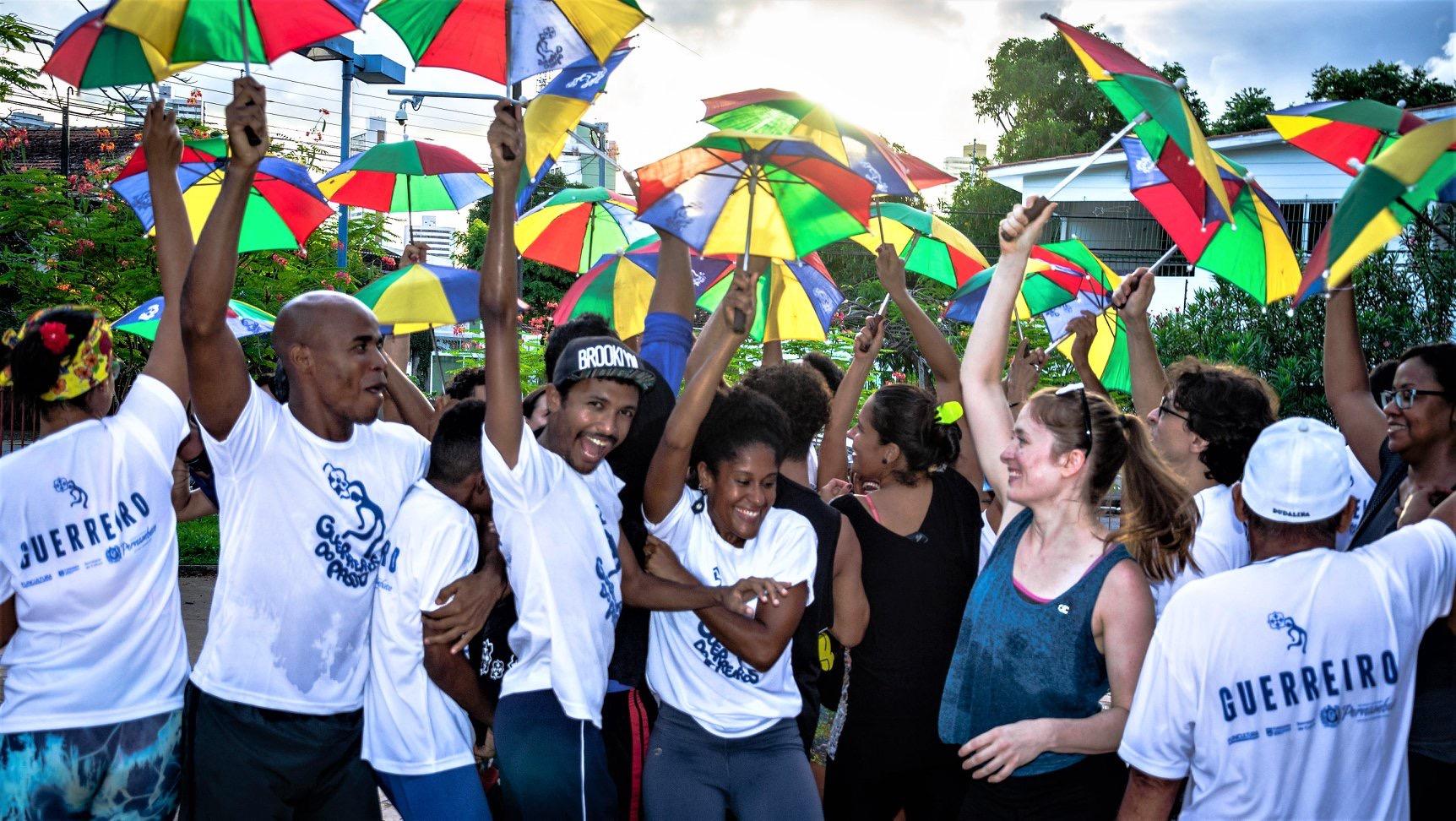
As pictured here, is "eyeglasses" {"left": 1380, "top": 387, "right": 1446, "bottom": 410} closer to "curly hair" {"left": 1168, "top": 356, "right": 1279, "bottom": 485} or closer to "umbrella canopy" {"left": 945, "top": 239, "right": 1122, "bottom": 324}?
"curly hair" {"left": 1168, "top": 356, "right": 1279, "bottom": 485}

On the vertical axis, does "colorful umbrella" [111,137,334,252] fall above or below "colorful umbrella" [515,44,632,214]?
below

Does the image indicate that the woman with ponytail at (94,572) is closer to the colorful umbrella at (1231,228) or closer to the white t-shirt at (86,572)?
the white t-shirt at (86,572)

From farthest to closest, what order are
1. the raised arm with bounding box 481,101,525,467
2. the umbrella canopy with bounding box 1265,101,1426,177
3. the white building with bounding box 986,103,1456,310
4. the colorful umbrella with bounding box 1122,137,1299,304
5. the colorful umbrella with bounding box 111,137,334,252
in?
1. the white building with bounding box 986,103,1456,310
2. the colorful umbrella with bounding box 111,137,334,252
3. the colorful umbrella with bounding box 1122,137,1299,304
4. the umbrella canopy with bounding box 1265,101,1426,177
5. the raised arm with bounding box 481,101,525,467

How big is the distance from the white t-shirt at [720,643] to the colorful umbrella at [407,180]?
3.11 metres

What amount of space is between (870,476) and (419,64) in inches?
94.6

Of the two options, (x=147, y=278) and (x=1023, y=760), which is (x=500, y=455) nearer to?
(x=1023, y=760)

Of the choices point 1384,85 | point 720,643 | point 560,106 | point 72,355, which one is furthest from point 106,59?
point 1384,85

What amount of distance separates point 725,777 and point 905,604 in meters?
1.01

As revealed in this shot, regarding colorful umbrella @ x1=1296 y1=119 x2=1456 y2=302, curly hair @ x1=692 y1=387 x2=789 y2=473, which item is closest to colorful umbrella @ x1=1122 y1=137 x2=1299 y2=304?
colorful umbrella @ x1=1296 y1=119 x2=1456 y2=302

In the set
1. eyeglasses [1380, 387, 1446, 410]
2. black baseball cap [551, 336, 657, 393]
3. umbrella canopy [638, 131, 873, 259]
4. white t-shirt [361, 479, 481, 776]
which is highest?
umbrella canopy [638, 131, 873, 259]

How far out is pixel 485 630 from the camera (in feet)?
12.4

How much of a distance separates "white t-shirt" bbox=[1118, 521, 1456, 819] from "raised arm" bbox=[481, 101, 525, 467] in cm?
183

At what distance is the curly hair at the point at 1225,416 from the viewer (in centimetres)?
426

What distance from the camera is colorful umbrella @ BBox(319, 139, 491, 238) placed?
6004 mm
